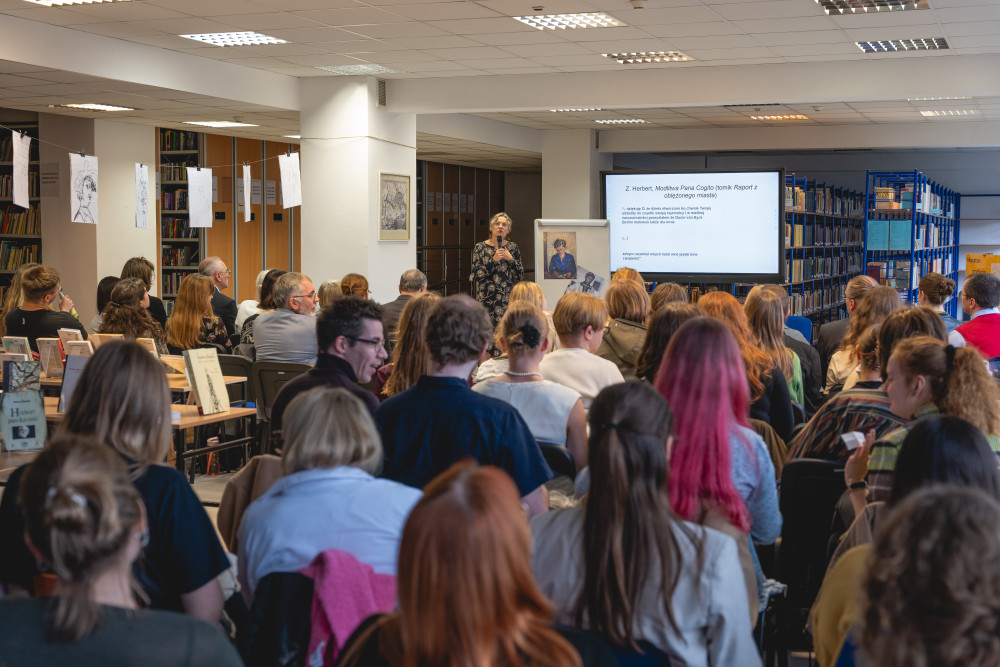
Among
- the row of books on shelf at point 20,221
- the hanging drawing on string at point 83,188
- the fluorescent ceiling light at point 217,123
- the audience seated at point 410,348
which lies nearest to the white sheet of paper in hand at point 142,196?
the hanging drawing on string at point 83,188

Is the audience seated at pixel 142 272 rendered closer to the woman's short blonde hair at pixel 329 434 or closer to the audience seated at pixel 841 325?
the audience seated at pixel 841 325

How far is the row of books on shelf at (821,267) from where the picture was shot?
11.5m

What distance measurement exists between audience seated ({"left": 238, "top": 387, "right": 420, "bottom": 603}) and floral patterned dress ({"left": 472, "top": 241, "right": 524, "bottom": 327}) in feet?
25.7

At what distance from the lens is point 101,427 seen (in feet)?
7.22

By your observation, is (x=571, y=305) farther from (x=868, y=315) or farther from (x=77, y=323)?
(x=77, y=323)

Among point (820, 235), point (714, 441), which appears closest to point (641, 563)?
point (714, 441)

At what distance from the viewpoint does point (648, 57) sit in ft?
27.9

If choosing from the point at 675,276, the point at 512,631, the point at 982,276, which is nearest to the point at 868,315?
the point at 982,276

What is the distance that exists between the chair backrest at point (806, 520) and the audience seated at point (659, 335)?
2.31ft

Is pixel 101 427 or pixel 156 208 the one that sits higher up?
pixel 156 208

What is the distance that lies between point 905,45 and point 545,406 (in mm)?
5772

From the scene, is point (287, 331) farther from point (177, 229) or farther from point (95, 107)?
point (177, 229)

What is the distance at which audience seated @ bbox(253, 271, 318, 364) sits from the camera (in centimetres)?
603

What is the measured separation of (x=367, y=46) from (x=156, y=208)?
15.0 ft
